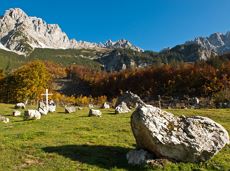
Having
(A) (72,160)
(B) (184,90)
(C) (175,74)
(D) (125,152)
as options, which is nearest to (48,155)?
(A) (72,160)

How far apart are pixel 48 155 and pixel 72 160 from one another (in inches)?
67.6

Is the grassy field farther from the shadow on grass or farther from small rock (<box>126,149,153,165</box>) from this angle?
small rock (<box>126,149,153,165</box>)

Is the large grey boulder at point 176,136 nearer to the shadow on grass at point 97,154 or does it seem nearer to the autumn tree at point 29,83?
the shadow on grass at point 97,154

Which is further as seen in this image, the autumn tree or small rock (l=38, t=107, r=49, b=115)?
the autumn tree

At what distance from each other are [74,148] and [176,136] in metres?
7.11

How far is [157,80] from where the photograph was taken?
16225 cm

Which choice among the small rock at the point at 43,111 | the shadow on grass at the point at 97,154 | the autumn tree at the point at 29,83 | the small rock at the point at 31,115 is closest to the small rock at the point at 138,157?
the shadow on grass at the point at 97,154

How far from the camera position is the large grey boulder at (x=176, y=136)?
21625 millimetres

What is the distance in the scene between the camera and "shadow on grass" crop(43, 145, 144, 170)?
21719mm

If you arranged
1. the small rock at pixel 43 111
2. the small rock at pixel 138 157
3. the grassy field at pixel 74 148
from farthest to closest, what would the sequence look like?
the small rock at pixel 43 111
the small rock at pixel 138 157
the grassy field at pixel 74 148

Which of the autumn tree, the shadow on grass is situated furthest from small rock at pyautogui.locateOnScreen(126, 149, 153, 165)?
the autumn tree

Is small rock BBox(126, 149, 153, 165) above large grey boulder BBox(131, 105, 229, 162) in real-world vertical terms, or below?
below

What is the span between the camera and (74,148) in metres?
24.7

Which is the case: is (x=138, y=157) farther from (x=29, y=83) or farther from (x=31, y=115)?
(x=29, y=83)
